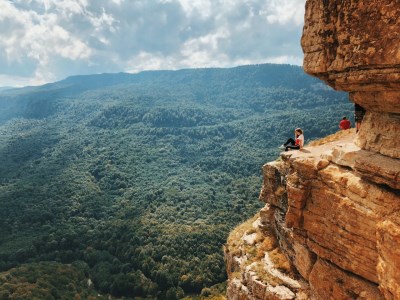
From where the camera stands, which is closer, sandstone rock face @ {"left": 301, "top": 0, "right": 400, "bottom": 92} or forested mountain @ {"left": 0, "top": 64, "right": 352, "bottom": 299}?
sandstone rock face @ {"left": 301, "top": 0, "right": 400, "bottom": 92}

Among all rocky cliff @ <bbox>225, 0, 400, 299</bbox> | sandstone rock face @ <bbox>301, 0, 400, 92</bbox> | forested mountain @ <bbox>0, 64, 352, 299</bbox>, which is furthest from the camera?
forested mountain @ <bbox>0, 64, 352, 299</bbox>

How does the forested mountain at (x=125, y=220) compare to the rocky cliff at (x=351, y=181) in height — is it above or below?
below

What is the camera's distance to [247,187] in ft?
481

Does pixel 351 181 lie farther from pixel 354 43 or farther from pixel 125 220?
pixel 125 220

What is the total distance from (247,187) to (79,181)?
79.0 metres

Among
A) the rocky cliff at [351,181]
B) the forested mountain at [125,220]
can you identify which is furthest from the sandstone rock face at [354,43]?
the forested mountain at [125,220]

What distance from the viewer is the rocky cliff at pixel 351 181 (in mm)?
13305

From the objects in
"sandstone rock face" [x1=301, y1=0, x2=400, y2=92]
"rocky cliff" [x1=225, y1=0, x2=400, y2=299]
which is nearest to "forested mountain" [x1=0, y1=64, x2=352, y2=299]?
"rocky cliff" [x1=225, y1=0, x2=400, y2=299]

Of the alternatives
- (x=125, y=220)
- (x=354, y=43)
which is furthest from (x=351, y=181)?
(x=125, y=220)

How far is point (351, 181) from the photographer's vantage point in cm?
1600

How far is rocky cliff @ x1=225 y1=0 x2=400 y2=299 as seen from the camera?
13305 millimetres

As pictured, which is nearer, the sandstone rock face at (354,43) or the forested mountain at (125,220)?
the sandstone rock face at (354,43)

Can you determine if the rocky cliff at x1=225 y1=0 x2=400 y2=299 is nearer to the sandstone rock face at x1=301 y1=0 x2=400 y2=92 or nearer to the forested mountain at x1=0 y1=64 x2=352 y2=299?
the sandstone rock face at x1=301 y1=0 x2=400 y2=92

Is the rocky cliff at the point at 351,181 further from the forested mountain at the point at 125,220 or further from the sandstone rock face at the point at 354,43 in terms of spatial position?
the forested mountain at the point at 125,220
